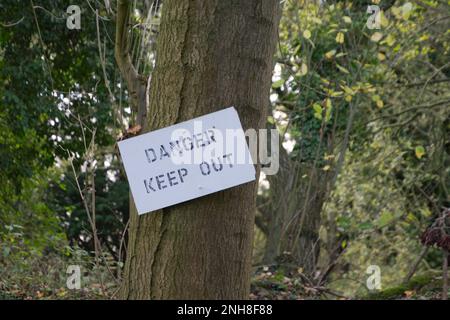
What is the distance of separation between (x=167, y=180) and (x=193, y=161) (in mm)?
97

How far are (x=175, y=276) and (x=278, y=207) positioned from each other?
7.07m

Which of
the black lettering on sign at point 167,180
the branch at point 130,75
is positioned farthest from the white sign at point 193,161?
the branch at point 130,75

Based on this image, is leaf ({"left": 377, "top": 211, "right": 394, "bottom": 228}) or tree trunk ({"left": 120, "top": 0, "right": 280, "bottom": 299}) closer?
tree trunk ({"left": 120, "top": 0, "right": 280, "bottom": 299})

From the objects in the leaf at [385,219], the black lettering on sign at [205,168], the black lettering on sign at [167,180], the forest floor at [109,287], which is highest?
the leaf at [385,219]

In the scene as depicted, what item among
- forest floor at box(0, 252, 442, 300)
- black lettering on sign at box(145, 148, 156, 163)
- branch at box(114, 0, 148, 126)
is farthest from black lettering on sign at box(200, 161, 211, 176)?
forest floor at box(0, 252, 442, 300)

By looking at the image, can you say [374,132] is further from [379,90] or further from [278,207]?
[278,207]

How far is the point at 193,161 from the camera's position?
7.18 feet

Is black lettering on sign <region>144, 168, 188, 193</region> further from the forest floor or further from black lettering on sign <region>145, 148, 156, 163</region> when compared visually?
the forest floor

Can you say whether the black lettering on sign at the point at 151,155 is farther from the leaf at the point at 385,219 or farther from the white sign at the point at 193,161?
the leaf at the point at 385,219

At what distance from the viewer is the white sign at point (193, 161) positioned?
2156mm

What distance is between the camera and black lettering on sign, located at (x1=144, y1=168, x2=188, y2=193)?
218 cm

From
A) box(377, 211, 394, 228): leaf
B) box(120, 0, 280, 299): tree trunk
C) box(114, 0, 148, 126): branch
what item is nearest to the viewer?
box(120, 0, 280, 299): tree trunk

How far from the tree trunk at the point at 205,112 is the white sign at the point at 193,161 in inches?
1.2

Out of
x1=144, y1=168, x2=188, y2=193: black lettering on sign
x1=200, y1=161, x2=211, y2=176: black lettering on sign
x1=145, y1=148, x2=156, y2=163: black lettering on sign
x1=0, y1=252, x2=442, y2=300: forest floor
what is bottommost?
x1=144, y1=168, x2=188, y2=193: black lettering on sign
